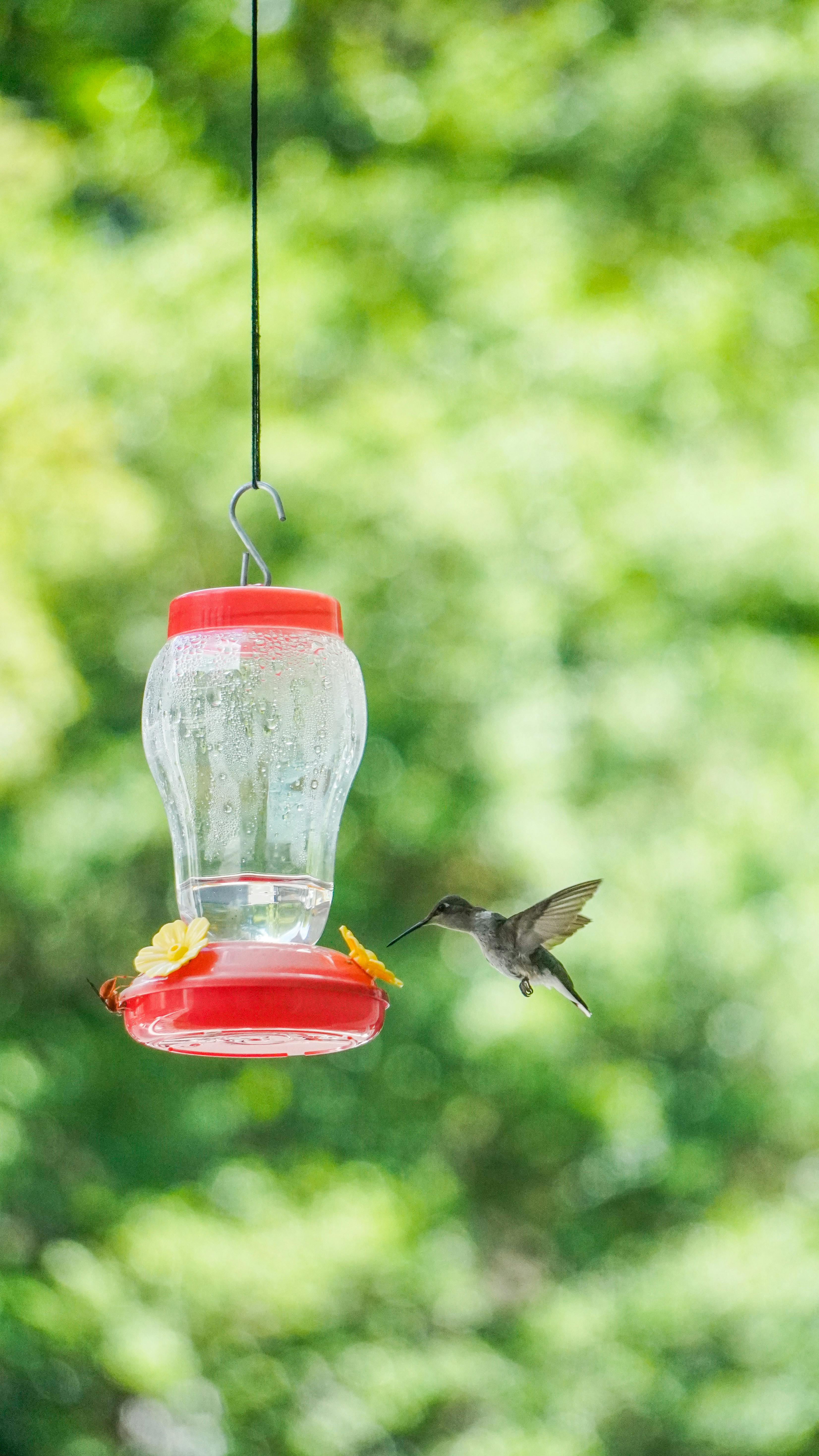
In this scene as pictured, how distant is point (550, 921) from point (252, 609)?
0.63m

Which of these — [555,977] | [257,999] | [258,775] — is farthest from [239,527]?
[555,977]

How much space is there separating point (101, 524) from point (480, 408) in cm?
126

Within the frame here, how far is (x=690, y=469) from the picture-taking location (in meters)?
4.85

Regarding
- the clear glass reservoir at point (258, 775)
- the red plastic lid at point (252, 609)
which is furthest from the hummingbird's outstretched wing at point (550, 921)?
the red plastic lid at point (252, 609)

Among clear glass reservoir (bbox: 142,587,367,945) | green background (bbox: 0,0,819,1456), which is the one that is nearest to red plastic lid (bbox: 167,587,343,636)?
clear glass reservoir (bbox: 142,587,367,945)

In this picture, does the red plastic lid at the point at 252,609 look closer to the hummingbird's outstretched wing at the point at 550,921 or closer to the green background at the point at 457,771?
the hummingbird's outstretched wing at the point at 550,921

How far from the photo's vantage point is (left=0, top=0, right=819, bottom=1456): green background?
452 cm

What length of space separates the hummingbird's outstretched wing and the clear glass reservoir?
28cm

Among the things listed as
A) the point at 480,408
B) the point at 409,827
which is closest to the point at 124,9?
the point at 480,408

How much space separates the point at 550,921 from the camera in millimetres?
2068

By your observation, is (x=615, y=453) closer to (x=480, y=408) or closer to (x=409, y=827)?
(x=480, y=408)

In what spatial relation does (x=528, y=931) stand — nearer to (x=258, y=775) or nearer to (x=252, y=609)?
(x=258, y=775)

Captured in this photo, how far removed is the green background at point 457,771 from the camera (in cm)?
452

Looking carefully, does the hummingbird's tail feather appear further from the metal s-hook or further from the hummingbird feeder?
the metal s-hook
